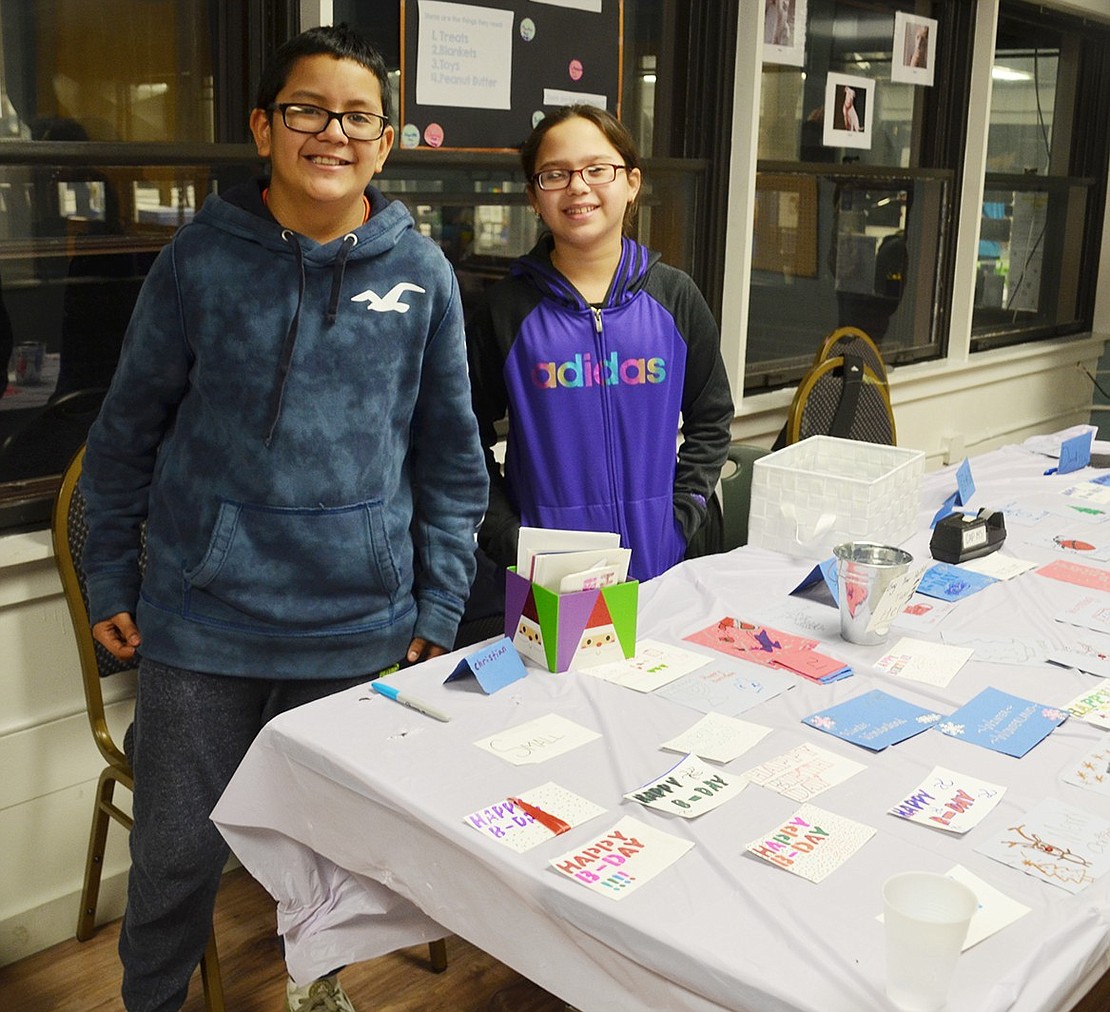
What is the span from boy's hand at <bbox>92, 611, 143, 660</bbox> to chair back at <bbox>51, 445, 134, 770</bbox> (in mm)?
254

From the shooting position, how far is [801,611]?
6.18 feet

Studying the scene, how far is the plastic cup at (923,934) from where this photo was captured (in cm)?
93

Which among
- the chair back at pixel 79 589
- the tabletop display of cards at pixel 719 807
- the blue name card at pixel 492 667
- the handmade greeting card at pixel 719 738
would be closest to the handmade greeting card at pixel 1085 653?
the tabletop display of cards at pixel 719 807

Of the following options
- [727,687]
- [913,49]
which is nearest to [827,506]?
[727,687]

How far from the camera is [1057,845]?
1.22 meters

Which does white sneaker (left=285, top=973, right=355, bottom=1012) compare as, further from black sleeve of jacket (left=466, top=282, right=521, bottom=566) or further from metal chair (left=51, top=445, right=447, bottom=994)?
black sleeve of jacket (left=466, top=282, right=521, bottom=566)

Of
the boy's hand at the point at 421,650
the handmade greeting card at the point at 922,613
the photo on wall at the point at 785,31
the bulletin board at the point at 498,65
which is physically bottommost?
the boy's hand at the point at 421,650

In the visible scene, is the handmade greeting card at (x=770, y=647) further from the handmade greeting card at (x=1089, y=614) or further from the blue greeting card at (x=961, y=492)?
the blue greeting card at (x=961, y=492)

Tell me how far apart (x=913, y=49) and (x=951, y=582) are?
104 inches

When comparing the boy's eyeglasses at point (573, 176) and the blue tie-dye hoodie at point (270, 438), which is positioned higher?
the boy's eyeglasses at point (573, 176)

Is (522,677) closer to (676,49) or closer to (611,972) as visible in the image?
(611,972)

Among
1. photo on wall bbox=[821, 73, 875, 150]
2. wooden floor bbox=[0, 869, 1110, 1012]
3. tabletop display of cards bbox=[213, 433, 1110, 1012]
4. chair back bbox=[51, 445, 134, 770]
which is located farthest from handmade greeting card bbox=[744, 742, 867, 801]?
photo on wall bbox=[821, 73, 875, 150]

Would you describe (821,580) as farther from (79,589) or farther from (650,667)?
(79,589)

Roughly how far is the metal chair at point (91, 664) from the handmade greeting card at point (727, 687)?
874mm
